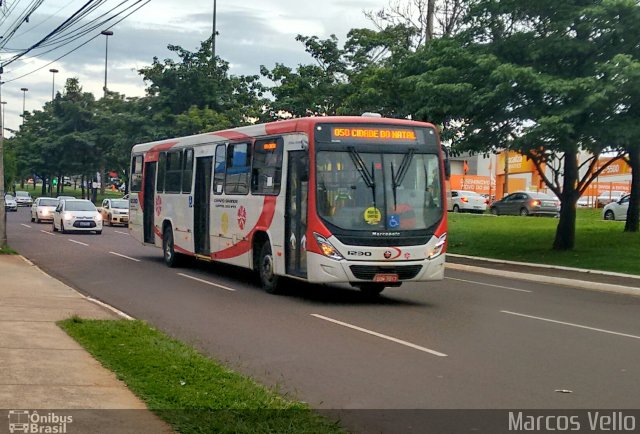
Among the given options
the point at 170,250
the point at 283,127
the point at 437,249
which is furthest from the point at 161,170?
the point at 437,249

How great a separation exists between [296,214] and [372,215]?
1.43 meters

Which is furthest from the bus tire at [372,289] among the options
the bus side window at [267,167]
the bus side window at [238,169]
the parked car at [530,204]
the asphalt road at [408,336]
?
the parked car at [530,204]

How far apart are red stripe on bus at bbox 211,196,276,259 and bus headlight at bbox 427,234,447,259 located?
3.05 metres

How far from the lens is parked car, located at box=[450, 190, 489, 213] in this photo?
51031 mm

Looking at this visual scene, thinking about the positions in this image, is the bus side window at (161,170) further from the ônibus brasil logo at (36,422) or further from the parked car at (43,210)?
the parked car at (43,210)

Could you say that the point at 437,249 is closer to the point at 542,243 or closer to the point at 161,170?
the point at 161,170

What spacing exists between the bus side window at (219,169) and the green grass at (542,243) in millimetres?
10840

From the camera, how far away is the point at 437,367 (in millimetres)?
9172

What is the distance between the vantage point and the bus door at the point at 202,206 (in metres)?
19.0

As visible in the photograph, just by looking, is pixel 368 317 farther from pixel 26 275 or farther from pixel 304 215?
pixel 26 275

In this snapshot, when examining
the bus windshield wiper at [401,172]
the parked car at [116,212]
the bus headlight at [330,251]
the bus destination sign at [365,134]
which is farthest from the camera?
the parked car at [116,212]

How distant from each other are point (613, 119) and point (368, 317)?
12.0m

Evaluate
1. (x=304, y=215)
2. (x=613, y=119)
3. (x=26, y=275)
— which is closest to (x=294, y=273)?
(x=304, y=215)

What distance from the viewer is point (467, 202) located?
2009 inches
